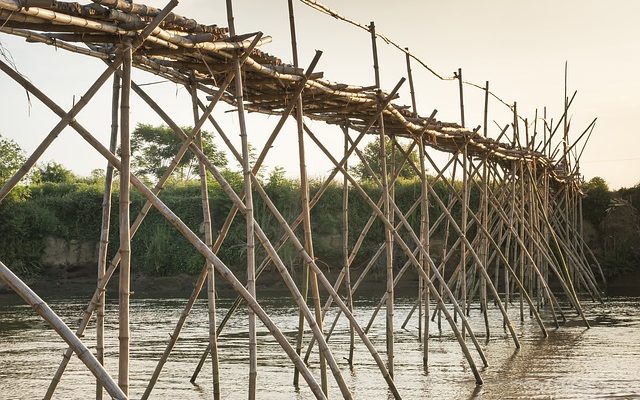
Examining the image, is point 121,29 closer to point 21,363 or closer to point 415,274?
point 21,363

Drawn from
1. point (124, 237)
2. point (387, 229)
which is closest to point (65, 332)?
point (124, 237)

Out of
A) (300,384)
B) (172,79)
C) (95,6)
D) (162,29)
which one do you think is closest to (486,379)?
(300,384)

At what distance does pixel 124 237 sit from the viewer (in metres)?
6.82

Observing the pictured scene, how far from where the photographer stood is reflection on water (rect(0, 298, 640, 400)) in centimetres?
1099

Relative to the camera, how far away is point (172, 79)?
29.9 ft

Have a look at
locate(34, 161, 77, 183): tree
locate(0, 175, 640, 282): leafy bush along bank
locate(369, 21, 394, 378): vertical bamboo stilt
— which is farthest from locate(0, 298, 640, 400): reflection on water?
locate(34, 161, 77, 183): tree

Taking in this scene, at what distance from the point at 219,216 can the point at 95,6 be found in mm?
26574

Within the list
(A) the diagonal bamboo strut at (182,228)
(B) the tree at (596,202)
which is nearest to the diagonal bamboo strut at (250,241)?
(A) the diagonal bamboo strut at (182,228)

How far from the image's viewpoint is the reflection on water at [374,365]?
11.0m

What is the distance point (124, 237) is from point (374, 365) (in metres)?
6.91

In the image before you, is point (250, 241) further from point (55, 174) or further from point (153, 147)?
point (153, 147)

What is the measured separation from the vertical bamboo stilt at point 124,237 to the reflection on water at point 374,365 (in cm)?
392

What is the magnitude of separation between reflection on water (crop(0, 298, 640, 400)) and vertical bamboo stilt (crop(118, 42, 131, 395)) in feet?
12.9

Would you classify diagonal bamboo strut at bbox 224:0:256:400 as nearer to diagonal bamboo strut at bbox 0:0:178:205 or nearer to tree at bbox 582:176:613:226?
diagonal bamboo strut at bbox 0:0:178:205
